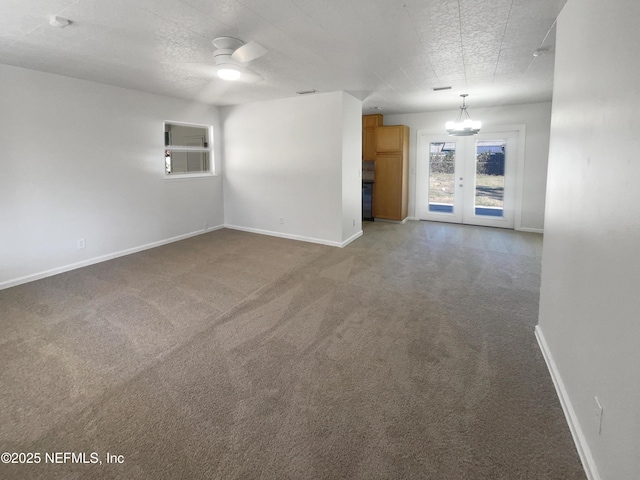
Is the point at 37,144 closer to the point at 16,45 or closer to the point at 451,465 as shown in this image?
the point at 16,45

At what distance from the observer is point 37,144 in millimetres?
4109

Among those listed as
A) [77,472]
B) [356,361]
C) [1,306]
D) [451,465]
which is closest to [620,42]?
[451,465]

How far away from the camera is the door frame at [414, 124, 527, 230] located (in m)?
6.73

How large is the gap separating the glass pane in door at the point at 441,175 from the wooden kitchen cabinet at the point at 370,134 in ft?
4.30

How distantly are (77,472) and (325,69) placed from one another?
4213 mm

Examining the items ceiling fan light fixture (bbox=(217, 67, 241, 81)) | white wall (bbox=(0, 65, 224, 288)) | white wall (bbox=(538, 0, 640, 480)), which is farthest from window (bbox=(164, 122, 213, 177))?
white wall (bbox=(538, 0, 640, 480))

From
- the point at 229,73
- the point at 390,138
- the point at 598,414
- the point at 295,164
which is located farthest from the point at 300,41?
the point at 390,138

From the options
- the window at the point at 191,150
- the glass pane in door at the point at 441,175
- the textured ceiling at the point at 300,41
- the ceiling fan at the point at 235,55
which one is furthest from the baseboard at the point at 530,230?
the window at the point at 191,150

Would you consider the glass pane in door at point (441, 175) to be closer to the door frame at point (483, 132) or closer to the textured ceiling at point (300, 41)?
the door frame at point (483, 132)

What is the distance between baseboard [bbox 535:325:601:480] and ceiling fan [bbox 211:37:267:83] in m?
3.19

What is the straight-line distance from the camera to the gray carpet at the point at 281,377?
1648mm

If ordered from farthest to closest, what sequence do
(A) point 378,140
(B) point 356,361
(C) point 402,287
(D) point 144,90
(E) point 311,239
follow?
(A) point 378,140 < (E) point 311,239 < (D) point 144,90 < (C) point 402,287 < (B) point 356,361

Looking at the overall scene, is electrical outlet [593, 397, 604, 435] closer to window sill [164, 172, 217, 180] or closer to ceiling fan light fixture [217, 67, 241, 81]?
ceiling fan light fixture [217, 67, 241, 81]

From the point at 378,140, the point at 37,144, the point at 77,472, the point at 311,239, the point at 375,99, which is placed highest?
the point at 375,99
